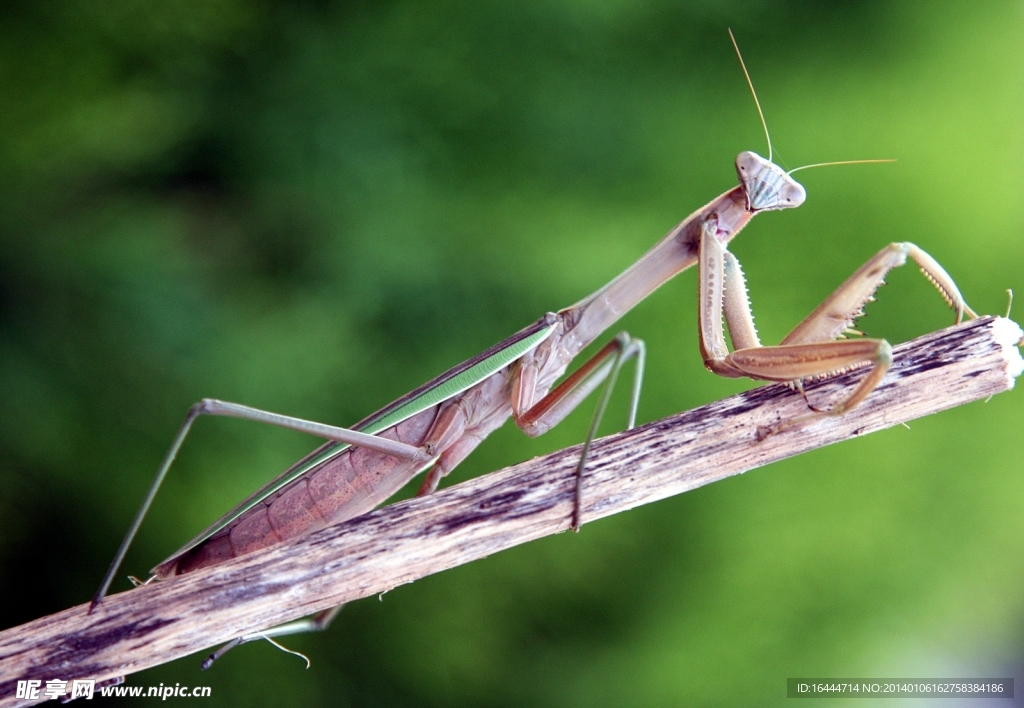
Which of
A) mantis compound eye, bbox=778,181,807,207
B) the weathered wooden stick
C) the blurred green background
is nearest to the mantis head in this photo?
mantis compound eye, bbox=778,181,807,207

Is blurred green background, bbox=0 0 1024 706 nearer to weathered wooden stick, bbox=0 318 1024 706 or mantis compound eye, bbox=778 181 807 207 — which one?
mantis compound eye, bbox=778 181 807 207

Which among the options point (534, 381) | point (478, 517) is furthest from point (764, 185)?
point (478, 517)

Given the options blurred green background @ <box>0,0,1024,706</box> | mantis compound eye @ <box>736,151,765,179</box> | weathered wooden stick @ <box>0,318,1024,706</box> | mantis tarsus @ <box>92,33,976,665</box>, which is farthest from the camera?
blurred green background @ <box>0,0,1024,706</box>

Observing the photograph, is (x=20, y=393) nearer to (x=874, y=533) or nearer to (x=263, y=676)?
(x=263, y=676)

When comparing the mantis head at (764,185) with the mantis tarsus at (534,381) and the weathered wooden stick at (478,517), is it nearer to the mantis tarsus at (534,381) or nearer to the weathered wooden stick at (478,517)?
the mantis tarsus at (534,381)

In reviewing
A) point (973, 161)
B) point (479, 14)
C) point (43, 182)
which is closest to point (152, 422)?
point (43, 182)

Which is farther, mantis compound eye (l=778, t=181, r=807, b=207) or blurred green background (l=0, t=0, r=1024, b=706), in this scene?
blurred green background (l=0, t=0, r=1024, b=706)
